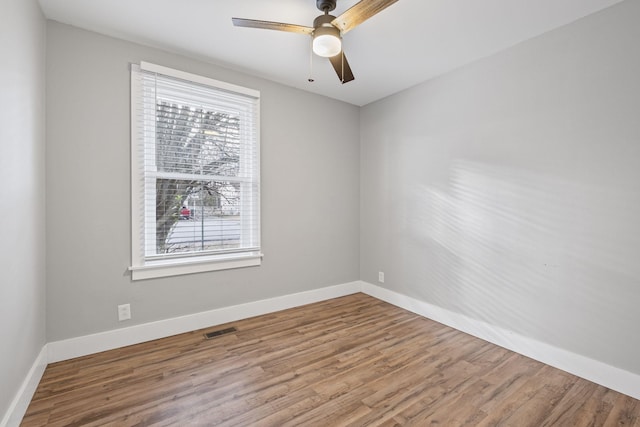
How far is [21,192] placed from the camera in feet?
5.46

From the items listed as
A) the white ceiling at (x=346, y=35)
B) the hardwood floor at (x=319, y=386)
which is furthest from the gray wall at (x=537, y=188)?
the hardwood floor at (x=319, y=386)

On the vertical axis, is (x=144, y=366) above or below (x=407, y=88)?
below

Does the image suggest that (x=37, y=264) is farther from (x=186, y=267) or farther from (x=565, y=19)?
(x=565, y=19)

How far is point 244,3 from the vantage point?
1.97 metres

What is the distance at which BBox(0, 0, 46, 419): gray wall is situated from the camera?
1431 millimetres

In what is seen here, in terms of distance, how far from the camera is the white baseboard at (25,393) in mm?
1477

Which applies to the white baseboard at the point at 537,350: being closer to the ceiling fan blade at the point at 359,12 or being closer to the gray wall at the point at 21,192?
the ceiling fan blade at the point at 359,12

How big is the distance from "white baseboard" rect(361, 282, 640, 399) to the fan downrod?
2813mm

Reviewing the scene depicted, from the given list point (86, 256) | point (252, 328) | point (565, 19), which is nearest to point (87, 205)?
point (86, 256)

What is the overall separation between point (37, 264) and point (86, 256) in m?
0.32

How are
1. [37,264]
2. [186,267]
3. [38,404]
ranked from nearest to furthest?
[38,404], [37,264], [186,267]

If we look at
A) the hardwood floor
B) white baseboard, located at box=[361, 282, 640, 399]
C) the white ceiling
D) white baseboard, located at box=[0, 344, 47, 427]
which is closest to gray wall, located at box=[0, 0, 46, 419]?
white baseboard, located at box=[0, 344, 47, 427]

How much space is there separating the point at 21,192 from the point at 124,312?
3.98ft

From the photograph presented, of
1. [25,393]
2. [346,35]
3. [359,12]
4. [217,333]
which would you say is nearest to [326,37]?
[359,12]
